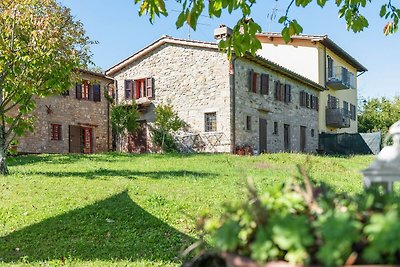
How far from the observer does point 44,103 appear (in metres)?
21.8

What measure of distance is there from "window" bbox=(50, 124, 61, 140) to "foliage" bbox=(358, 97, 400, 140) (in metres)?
25.3

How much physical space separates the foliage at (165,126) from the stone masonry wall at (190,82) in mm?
748

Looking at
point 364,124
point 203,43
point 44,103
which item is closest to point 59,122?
point 44,103

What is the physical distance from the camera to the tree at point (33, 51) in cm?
937

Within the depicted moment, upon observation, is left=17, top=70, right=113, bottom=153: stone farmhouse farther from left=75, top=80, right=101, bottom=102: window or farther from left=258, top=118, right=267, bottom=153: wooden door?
left=258, top=118, right=267, bottom=153: wooden door

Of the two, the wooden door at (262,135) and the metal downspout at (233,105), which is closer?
the metal downspout at (233,105)

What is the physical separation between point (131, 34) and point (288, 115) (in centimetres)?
2052

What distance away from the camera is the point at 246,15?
400 centimetres

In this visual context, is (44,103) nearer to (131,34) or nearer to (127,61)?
(127,61)

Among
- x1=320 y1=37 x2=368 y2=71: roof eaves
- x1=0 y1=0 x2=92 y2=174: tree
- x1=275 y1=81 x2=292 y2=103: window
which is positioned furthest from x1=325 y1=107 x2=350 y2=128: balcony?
x1=0 y1=0 x2=92 y2=174: tree

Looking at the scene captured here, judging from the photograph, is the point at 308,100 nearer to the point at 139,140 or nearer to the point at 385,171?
the point at 139,140

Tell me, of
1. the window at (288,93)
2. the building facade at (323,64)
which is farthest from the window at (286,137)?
the building facade at (323,64)

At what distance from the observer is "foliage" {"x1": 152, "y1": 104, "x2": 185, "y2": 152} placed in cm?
2124

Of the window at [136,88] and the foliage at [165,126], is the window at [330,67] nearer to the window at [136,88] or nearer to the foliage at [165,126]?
the foliage at [165,126]
